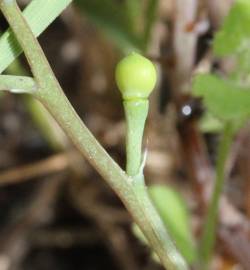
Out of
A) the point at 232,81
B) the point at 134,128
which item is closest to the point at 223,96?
the point at 232,81

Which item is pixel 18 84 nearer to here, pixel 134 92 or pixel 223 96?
pixel 134 92

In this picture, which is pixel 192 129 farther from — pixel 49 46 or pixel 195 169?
pixel 49 46

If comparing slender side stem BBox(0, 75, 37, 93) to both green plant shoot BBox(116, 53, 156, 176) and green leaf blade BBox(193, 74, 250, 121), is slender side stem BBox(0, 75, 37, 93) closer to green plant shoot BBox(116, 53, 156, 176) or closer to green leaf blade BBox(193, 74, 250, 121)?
green plant shoot BBox(116, 53, 156, 176)

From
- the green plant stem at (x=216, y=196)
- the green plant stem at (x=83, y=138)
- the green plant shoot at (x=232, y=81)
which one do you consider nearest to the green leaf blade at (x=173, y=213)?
the green plant stem at (x=216, y=196)

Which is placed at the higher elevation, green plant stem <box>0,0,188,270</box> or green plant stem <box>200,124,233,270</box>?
green plant stem <box>0,0,188,270</box>

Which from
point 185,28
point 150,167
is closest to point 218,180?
point 185,28

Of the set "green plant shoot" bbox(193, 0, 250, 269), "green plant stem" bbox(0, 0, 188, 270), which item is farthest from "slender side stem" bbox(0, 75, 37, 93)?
"green plant shoot" bbox(193, 0, 250, 269)
